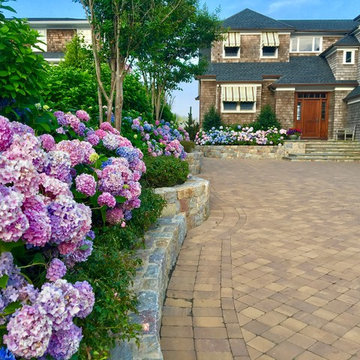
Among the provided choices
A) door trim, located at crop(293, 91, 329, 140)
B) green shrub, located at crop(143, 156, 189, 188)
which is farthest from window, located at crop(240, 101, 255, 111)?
green shrub, located at crop(143, 156, 189, 188)

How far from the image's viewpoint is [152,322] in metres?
2.42

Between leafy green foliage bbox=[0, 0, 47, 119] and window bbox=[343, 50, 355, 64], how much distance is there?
24421 millimetres

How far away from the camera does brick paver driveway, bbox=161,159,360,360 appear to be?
9.32 feet

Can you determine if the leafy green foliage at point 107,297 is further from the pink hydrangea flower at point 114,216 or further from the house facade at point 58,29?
the house facade at point 58,29

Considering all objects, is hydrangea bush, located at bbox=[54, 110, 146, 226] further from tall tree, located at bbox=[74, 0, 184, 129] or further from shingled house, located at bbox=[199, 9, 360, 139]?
shingled house, located at bbox=[199, 9, 360, 139]

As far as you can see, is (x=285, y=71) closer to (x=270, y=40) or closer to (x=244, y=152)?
(x=270, y=40)

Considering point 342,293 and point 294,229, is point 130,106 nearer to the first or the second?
point 294,229

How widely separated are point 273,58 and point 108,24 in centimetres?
2161

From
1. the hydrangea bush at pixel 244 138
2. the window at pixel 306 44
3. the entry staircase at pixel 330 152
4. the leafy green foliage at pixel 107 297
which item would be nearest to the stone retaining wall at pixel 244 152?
the hydrangea bush at pixel 244 138

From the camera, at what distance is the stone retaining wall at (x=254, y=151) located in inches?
750

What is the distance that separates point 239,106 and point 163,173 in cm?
1979

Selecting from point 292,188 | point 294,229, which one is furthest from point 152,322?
point 292,188

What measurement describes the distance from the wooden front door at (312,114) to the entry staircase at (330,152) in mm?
3448

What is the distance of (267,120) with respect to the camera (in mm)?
22719
